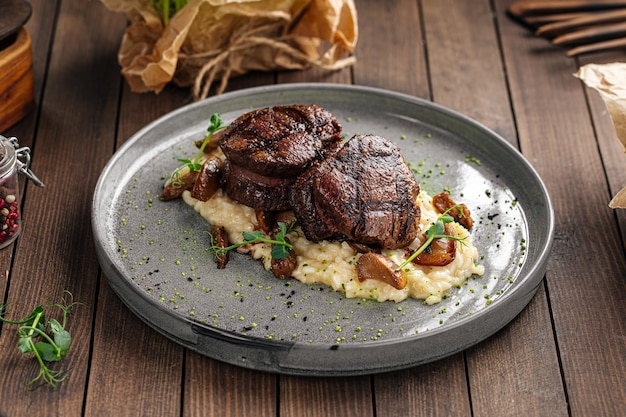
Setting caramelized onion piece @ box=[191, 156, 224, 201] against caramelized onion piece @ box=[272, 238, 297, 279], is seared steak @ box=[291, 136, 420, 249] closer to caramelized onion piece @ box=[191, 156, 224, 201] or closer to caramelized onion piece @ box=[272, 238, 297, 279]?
caramelized onion piece @ box=[272, 238, 297, 279]

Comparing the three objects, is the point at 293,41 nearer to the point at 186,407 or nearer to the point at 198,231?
the point at 198,231

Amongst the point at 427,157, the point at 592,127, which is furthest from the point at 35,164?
the point at 592,127

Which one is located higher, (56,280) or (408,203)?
(408,203)

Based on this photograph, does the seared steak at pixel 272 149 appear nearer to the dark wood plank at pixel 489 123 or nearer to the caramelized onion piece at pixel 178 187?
the caramelized onion piece at pixel 178 187

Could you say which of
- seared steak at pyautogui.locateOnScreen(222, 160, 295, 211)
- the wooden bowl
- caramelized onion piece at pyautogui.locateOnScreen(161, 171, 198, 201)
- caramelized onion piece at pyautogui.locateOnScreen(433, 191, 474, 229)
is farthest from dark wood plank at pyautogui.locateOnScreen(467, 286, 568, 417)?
the wooden bowl

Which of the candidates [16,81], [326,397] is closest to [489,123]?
[326,397]

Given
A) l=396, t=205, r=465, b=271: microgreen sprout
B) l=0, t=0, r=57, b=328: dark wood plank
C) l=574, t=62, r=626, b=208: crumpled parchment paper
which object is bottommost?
l=0, t=0, r=57, b=328: dark wood plank

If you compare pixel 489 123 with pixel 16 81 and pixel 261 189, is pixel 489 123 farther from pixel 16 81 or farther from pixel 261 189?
pixel 16 81

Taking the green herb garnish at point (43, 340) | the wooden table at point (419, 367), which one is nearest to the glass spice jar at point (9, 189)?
the wooden table at point (419, 367)
